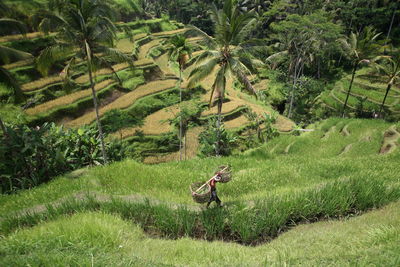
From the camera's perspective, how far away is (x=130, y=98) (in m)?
24.7

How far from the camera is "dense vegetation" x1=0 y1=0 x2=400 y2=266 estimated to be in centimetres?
436

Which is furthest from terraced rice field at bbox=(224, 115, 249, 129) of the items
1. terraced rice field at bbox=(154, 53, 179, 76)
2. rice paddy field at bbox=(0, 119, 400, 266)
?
rice paddy field at bbox=(0, 119, 400, 266)

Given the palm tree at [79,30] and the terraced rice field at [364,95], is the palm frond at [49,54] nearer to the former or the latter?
the palm tree at [79,30]

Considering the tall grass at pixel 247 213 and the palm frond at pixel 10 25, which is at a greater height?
the palm frond at pixel 10 25

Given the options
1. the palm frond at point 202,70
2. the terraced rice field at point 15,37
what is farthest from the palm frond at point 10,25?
the terraced rice field at point 15,37

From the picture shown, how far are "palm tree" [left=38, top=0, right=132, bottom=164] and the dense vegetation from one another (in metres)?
0.05

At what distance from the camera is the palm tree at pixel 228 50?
11.3 meters

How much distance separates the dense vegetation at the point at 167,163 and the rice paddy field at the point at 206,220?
1.3 inches

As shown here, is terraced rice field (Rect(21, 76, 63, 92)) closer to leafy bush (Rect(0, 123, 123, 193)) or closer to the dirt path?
leafy bush (Rect(0, 123, 123, 193))

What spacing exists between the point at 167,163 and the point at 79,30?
714 centimetres

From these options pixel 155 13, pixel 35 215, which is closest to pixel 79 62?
pixel 35 215

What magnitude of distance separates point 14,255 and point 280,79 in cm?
3917

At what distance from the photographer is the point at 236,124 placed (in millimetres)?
23953

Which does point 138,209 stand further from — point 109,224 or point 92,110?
point 92,110
